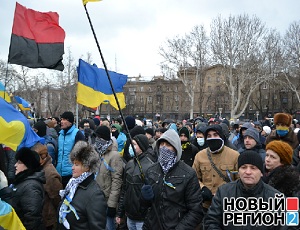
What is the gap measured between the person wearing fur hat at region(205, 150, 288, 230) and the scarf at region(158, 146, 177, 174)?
0.72m

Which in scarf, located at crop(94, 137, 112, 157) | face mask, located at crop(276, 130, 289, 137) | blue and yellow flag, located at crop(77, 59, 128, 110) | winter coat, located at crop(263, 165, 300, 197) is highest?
blue and yellow flag, located at crop(77, 59, 128, 110)

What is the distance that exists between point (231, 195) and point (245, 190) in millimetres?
146

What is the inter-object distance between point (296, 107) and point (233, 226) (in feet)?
199

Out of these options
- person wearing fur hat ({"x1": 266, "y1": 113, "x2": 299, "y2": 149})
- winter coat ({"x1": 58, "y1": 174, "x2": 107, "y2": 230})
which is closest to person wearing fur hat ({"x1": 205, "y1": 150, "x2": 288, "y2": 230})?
winter coat ({"x1": 58, "y1": 174, "x2": 107, "y2": 230})

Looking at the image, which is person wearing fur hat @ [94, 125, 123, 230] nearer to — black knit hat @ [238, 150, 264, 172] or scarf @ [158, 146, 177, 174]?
scarf @ [158, 146, 177, 174]

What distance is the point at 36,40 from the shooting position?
21.9 feet

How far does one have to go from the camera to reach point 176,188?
12.8ft

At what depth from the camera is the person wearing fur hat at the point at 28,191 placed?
3.95 metres

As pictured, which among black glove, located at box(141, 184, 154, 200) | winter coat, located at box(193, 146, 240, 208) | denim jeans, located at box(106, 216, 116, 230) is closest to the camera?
black glove, located at box(141, 184, 154, 200)

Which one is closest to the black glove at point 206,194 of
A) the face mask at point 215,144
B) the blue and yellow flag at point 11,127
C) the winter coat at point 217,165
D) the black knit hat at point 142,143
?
the winter coat at point 217,165

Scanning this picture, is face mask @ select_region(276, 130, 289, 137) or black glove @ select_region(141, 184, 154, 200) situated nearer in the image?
black glove @ select_region(141, 184, 154, 200)

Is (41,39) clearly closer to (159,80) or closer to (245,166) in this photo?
(245,166)

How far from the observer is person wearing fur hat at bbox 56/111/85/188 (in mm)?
6723

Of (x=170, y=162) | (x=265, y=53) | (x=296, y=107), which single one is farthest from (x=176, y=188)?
(x=296, y=107)
